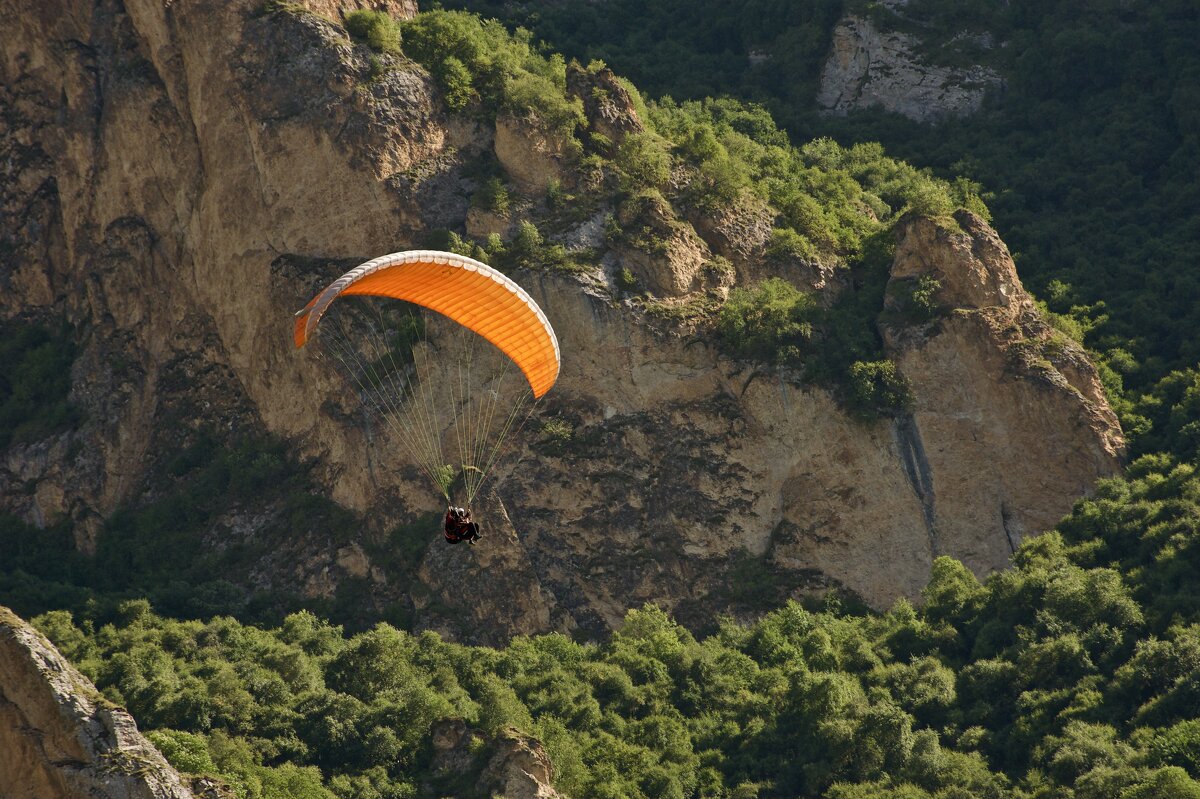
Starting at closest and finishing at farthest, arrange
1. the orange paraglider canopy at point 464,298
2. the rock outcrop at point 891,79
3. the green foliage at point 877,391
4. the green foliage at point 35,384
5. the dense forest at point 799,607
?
the orange paraglider canopy at point 464,298 < the dense forest at point 799,607 < the green foliage at point 877,391 < the green foliage at point 35,384 < the rock outcrop at point 891,79

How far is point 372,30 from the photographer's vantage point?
65250 mm

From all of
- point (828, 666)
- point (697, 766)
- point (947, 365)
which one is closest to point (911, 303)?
point (947, 365)

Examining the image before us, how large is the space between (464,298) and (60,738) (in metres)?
13.7

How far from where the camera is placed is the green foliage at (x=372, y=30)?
2566 inches

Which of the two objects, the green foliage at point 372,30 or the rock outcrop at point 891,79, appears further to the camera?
the rock outcrop at point 891,79

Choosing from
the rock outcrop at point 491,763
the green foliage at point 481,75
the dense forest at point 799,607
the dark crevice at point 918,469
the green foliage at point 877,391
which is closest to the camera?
the rock outcrop at point 491,763

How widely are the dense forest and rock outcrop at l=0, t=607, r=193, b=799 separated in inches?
57.3

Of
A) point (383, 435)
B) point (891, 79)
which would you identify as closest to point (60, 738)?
point (383, 435)

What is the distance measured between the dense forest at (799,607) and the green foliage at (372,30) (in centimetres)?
9

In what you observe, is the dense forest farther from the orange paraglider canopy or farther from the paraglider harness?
the orange paraglider canopy

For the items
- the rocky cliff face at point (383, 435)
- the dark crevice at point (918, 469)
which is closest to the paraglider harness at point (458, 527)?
the rocky cliff face at point (383, 435)

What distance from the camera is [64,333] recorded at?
6638 centimetres

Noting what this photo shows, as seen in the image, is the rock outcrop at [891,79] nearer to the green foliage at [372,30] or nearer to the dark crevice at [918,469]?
the dark crevice at [918,469]

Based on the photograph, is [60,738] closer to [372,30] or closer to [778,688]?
[778,688]
